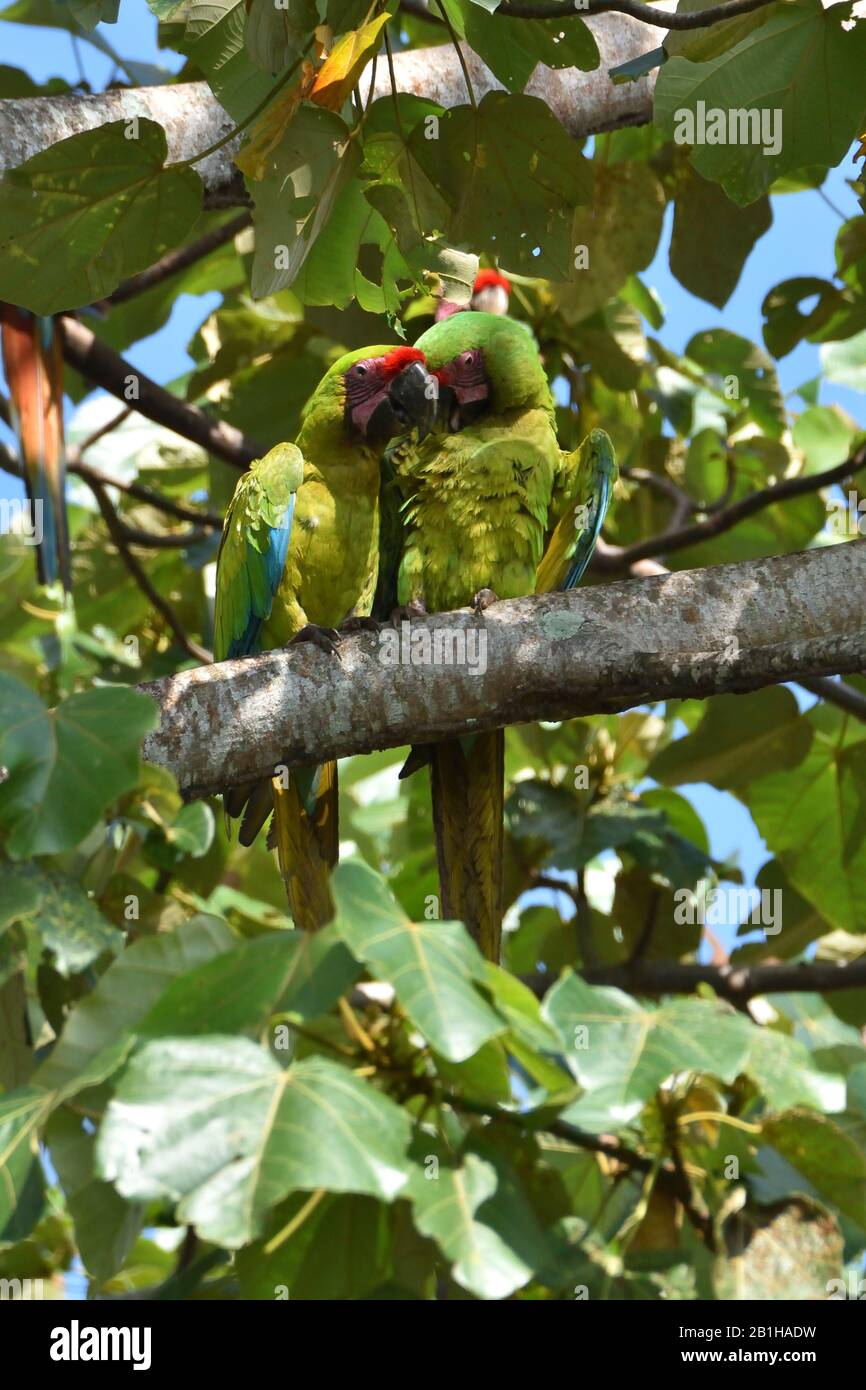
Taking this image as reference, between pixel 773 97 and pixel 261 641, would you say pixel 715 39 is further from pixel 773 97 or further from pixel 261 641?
pixel 261 641

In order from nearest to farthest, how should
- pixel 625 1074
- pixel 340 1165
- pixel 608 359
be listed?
pixel 340 1165
pixel 625 1074
pixel 608 359

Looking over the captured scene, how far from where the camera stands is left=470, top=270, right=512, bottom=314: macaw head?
10.8 ft

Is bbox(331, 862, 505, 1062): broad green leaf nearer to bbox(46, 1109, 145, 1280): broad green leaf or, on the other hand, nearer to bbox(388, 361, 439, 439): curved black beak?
bbox(46, 1109, 145, 1280): broad green leaf

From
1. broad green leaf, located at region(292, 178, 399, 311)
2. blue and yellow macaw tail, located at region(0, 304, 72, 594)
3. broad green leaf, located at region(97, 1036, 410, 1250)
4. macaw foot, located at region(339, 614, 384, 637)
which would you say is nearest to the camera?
broad green leaf, located at region(97, 1036, 410, 1250)

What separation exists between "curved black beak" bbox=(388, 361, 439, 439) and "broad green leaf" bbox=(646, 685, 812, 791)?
0.85 meters

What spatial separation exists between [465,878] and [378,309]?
1.05 meters

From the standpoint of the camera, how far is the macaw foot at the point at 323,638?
2073mm

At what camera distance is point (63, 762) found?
1.48m

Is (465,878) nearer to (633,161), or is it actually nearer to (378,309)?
(378,309)

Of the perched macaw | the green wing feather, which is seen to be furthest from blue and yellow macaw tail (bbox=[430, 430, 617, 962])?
the perched macaw

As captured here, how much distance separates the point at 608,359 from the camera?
11.1 ft

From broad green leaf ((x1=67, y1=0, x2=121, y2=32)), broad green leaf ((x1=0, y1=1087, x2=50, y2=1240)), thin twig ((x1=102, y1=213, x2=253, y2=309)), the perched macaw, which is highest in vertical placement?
thin twig ((x1=102, y1=213, x2=253, y2=309))
